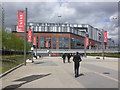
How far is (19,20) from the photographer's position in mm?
21969

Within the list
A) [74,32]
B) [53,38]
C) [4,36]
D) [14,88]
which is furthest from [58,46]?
[14,88]

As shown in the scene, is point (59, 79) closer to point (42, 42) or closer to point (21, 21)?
point (21, 21)

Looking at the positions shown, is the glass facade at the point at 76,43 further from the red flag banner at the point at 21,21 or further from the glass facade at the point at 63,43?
the red flag banner at the point at 21,21

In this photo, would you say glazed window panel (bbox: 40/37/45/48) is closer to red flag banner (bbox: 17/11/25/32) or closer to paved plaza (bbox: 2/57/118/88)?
red flag banner (bbox: 17/11/25/32)

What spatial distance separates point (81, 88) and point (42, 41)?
4115 inches

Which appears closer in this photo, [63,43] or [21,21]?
[21,21]

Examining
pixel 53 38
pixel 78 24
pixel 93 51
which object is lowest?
pixel 93 51

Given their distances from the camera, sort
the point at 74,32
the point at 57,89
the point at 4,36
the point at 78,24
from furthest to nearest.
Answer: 1. the point at 78,24
2. the point at 74,32
3. the point at 4,36
4. the point at 57,89

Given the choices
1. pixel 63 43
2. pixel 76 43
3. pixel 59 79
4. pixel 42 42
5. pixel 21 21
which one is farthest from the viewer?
pixel 76 43

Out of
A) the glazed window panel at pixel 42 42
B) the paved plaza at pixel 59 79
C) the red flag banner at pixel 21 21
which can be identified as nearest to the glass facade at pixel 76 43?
the glazed window panel at pixel 42 42

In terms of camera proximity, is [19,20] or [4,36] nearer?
[19,20]

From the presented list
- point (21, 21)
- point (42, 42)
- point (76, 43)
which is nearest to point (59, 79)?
point (21, 21)

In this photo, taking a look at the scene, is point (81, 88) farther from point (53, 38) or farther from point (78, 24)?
point (78, 24)

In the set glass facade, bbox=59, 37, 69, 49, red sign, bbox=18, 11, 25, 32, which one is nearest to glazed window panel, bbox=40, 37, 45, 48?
glass facade, bbox=59, 37, 69, 49
